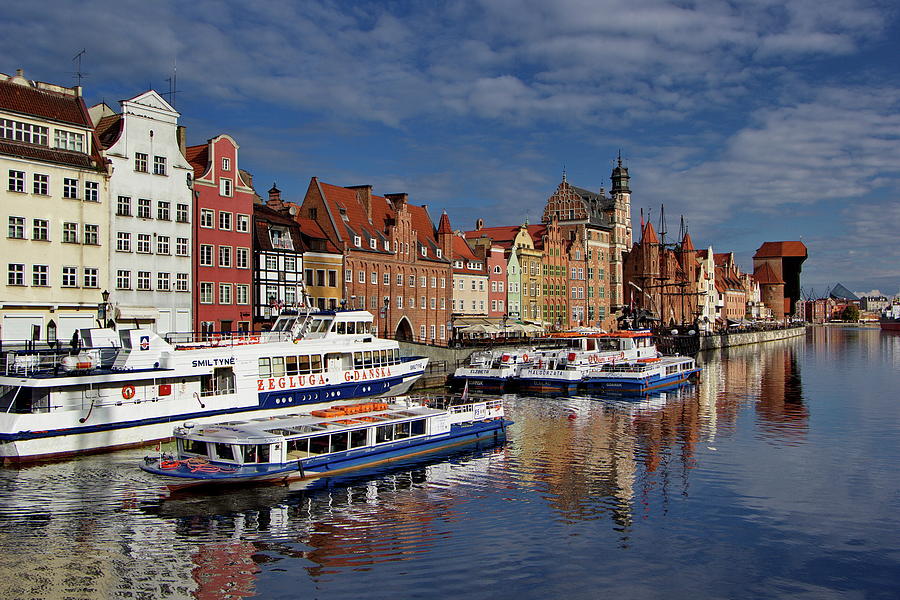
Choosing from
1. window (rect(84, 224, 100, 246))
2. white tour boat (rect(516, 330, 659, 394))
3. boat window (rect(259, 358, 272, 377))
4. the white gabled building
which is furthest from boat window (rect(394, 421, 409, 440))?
white tour boat (rect(516, 330, 659, 394))

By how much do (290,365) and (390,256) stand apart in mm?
35541

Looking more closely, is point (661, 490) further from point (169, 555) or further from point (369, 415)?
point (169, 555)

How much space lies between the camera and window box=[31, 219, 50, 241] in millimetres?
52125

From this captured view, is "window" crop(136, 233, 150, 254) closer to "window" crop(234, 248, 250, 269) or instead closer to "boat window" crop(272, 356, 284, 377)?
"window" crop(234, 248, 250, 269)

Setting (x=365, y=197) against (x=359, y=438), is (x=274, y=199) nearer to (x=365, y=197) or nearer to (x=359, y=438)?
(x=365, y=197)

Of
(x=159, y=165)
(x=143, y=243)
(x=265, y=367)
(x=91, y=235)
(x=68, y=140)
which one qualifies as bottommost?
(x=265, y=367)

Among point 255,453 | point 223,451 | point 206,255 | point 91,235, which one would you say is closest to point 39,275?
point 91,235

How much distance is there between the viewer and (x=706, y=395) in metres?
70.1

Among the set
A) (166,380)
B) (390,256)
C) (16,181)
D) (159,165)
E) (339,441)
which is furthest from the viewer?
(390,256)

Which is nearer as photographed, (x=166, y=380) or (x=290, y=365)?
(x=166, y=380)

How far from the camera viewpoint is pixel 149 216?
5844 centimetres

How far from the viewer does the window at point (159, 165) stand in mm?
59031

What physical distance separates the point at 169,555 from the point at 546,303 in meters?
93.9

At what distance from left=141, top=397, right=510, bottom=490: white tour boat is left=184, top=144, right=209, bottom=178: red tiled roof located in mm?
30078
